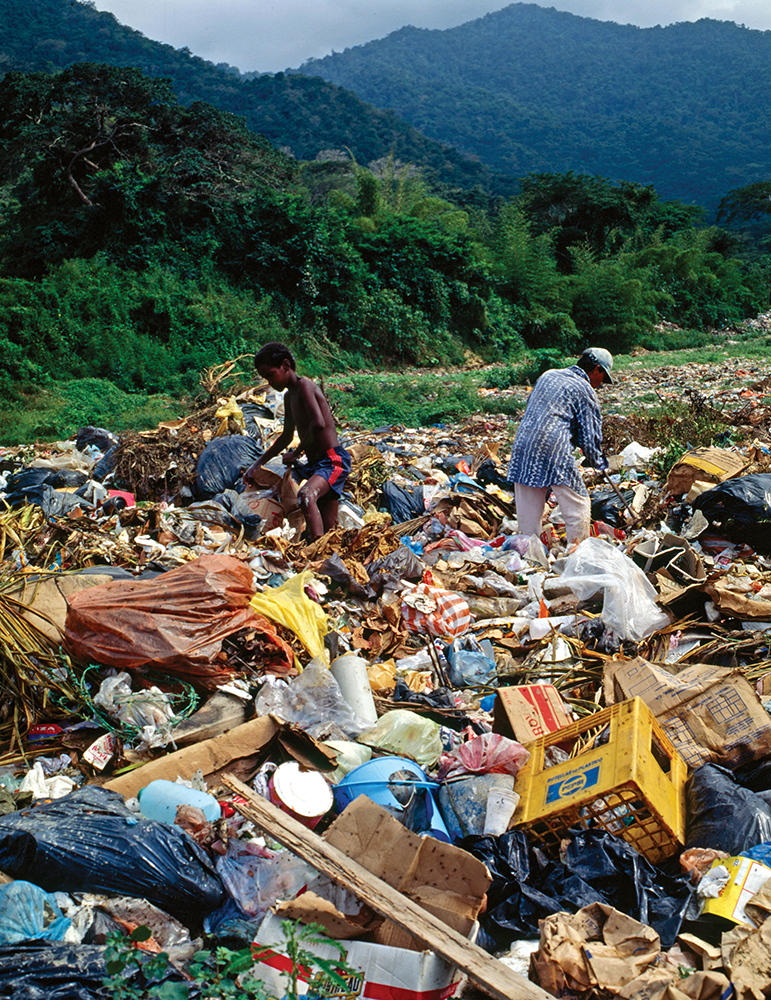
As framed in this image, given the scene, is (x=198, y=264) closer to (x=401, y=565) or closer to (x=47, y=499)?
(x=47, y=499)

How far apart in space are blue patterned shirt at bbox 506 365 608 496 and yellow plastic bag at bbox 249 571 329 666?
5.62 feet

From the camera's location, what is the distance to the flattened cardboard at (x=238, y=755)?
227 cm

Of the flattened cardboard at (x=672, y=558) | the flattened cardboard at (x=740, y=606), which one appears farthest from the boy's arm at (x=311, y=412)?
the flattened cardboard at (x=740, y=606)

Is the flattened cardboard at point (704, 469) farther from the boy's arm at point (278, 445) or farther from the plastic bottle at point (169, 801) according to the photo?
the plastic bottle at point (169, 801)

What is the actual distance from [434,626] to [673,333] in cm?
2277

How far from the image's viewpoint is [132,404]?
1152 cm

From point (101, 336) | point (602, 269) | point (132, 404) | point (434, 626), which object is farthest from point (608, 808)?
point (602, 269)

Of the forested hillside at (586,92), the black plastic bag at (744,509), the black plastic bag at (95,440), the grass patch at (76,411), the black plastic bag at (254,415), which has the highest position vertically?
the forested hillside at (586,92)

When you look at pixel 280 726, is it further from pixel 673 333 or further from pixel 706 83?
pixel 706 83

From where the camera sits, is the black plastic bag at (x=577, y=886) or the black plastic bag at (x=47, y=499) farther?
the black plastic bag at (x=47, y=499)

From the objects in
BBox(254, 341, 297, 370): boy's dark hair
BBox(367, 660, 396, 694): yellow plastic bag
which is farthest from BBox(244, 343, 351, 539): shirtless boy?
BBox(367, 660, 396, 694): yellow plastic bag

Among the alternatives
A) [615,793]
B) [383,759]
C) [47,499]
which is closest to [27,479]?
[47,499]

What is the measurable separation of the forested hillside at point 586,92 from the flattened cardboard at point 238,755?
88.1 metres

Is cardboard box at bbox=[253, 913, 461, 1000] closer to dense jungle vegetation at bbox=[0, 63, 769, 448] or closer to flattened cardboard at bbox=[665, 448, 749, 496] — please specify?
flattened cardboard at bbox=[665, 448, 749, 496]
